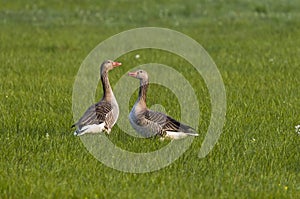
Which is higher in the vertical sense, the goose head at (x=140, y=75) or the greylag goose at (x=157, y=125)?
the goose head at (x=140, y=75)

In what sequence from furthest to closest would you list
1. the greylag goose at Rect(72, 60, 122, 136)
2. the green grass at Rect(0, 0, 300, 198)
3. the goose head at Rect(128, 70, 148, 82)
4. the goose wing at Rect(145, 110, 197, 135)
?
the goose head at Rect(128, 70, 148, 82) < the goose wing at Rect(145, 110, 197, 135) < the greylag goose at Rect(72, 60, 122, 136) < the green grass at Rect(0, 0, 300, 198)

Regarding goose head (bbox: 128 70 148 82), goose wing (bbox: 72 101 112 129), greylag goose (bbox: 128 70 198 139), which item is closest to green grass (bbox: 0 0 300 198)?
greylag goose (bbox: 128 70 198 139)

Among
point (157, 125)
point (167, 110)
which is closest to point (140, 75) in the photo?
point (157, 125)

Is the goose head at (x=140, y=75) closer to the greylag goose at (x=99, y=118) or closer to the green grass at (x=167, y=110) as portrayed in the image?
the greylag goose at (x=99, y=118)

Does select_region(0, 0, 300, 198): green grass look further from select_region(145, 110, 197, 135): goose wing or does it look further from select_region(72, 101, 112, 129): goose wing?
select_region(72, 101, 112, 129): goose wing

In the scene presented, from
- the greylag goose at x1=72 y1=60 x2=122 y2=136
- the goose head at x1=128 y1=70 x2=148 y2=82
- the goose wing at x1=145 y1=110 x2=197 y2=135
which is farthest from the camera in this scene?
the goose head at x1=128 y1=70 x2=148 y2=82

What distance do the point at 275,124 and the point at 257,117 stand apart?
0.57 metres

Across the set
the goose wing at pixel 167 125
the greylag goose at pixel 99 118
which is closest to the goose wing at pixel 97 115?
the greylag goose at pixel 99 118

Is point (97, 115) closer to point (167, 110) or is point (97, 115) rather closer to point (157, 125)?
point (157, 125)

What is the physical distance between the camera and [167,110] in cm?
1255

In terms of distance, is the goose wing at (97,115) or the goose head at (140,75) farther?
the goose head at (140,75)

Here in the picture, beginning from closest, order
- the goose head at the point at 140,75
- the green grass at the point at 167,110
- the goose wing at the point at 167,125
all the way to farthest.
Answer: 1. the green grass at the point at 167,110
2. the goose wing at the point at 167,125
3. the goose head at the point at 140,75

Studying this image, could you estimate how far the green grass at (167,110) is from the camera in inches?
324

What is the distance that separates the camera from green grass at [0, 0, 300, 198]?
8.24m
